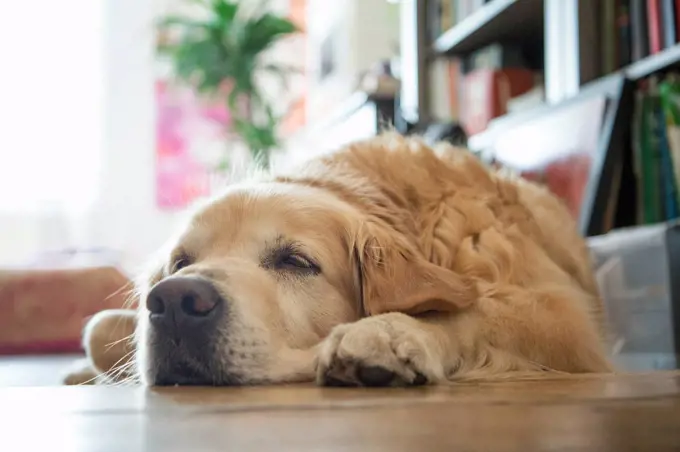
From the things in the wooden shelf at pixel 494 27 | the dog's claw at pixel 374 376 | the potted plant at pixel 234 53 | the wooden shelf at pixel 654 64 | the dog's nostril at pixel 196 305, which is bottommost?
the dog's claw at pixel 374 376

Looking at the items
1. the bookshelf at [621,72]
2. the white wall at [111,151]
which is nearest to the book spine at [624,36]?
the bookshelf at [621,72]

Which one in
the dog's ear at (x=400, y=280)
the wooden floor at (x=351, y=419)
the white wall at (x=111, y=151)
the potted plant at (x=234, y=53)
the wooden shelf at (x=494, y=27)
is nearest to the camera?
the wooden floor at (x=351, y=419)

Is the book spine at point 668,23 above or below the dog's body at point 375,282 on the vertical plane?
Answer: above

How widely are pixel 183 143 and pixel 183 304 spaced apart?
585 cm

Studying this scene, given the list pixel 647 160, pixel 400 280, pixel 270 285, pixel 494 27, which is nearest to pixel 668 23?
pixel 647 160

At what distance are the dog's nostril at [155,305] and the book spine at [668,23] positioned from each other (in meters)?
1.86

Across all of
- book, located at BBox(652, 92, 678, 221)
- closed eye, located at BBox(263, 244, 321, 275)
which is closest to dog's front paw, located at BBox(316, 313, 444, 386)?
closed eye, located at BBox(263, 244, 321, 275)

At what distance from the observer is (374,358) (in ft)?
3.40

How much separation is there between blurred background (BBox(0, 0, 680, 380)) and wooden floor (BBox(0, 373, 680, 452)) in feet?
3.04

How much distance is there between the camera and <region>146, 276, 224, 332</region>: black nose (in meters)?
1.12

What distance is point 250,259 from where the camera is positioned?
1.37m

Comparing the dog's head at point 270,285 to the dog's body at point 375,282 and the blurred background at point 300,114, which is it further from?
the blurred background at point 300,114

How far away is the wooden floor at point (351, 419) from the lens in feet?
2.03

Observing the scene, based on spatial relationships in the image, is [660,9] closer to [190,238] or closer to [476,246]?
[476,246]
